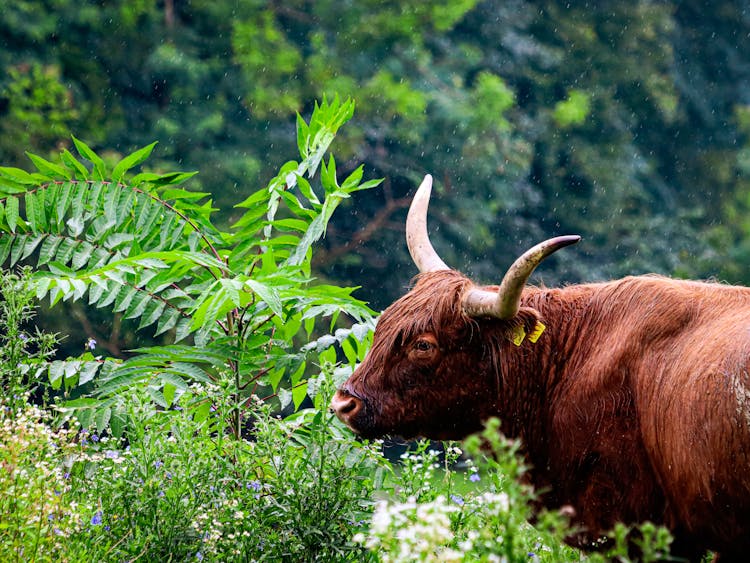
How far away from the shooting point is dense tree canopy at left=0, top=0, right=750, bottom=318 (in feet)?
53.4

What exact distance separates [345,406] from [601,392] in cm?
99

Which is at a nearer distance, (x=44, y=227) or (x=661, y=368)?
(x=661, y=368)

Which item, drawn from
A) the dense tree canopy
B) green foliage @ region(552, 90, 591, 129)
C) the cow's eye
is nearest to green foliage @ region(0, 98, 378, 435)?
the cow's eye

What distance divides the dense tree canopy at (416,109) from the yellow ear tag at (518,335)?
39.3 ft

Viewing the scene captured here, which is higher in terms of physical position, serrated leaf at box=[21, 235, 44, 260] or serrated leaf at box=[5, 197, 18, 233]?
serrated leaf at box=[5, 197, 18, 233]

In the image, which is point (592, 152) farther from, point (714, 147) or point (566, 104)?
point (714, 147)

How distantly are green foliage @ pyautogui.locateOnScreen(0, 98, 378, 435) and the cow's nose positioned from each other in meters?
0.41

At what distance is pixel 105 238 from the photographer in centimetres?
503

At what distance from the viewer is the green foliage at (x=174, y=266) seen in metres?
4.31

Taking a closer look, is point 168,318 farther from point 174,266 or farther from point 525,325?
point 525,325

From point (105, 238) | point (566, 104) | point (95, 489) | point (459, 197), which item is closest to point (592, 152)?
point (566, 104)

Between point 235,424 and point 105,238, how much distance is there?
1.30 metres

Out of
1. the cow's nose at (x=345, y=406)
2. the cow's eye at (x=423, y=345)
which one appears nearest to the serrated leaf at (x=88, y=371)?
the cow's nose at (x=345, y=406)

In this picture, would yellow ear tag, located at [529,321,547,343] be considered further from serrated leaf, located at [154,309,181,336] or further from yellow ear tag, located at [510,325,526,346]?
serrated leaf, located at [154,309,181,336]
